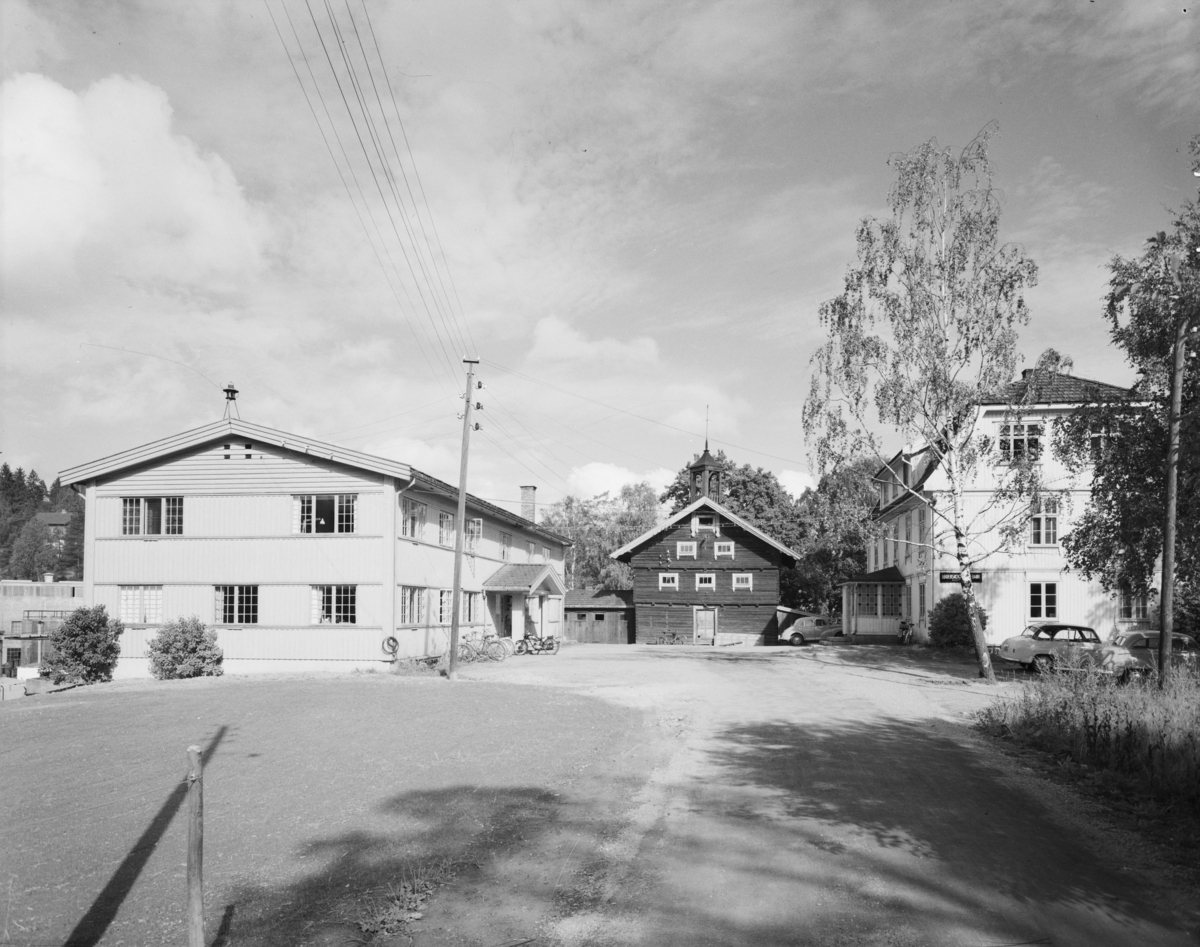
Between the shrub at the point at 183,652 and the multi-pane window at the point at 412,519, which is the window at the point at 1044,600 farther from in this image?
the shrub at the point at 183,652

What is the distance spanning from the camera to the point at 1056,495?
26906 millimetres

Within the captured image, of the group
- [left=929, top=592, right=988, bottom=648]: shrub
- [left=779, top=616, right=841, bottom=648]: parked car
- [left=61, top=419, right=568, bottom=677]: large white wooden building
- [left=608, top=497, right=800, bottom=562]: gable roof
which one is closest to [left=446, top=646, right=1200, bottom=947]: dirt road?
[left=61, top=419, right=568, bottom=677]: large white wooden building

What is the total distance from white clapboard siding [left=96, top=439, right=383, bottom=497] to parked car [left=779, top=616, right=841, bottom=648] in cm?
3135

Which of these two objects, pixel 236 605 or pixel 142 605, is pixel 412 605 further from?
pixel 142 605

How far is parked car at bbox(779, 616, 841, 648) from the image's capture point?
5303 cm

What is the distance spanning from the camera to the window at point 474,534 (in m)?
38.1

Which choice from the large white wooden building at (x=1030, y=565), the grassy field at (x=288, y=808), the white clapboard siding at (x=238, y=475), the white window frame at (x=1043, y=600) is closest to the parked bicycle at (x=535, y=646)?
the white clapboard siding at (x=238, y=475)

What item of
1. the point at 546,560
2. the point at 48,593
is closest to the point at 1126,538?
the point at 546,560

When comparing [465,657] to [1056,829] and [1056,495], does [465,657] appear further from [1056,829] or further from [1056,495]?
[1056,829]

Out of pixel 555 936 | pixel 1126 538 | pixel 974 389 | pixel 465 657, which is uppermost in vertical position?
pixel 974 389

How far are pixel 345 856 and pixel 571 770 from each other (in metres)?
4.72

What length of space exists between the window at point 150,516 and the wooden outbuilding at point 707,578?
25.7 metres

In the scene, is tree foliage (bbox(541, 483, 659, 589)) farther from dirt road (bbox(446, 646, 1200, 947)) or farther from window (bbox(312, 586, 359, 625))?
dirt road (bbox(446, 646, 1200, 947))

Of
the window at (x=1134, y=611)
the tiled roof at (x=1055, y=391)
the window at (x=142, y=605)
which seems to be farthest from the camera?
the window at (x=1134, y=611)
